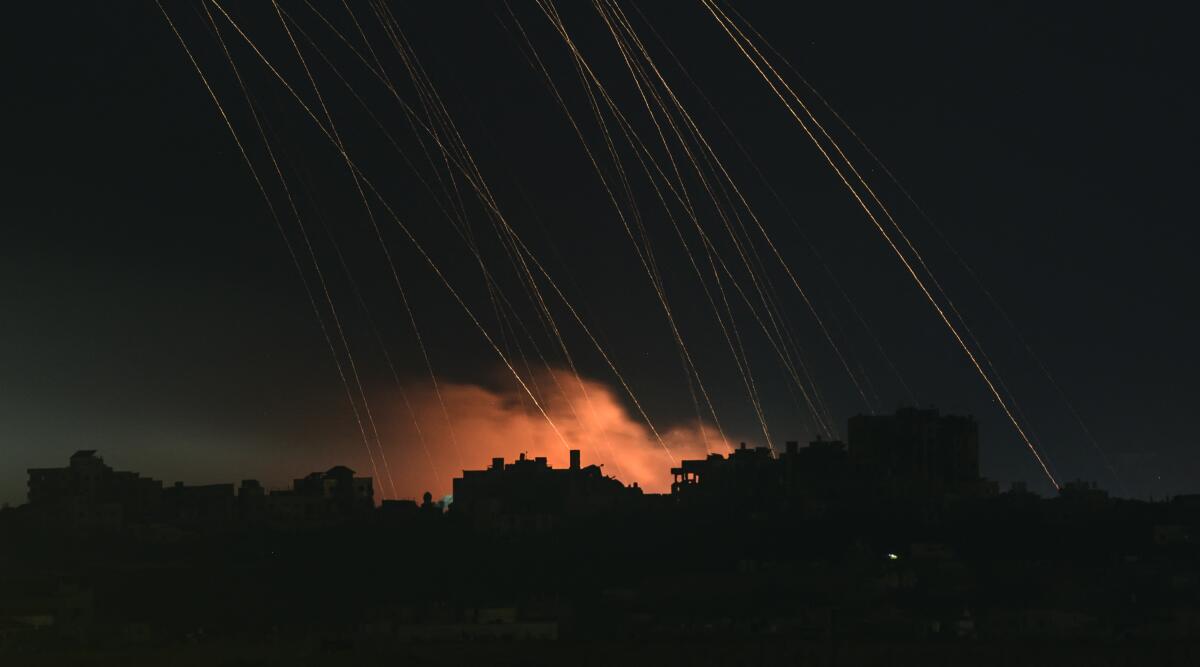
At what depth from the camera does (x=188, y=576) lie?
1907 inches

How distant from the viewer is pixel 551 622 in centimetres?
3656

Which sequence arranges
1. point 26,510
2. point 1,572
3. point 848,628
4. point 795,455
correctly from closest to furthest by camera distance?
1. point 848,628
2. point 1,572
3. point 26,510
4. point 795,455

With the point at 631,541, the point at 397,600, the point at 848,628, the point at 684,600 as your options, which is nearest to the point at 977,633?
the point at 848,628

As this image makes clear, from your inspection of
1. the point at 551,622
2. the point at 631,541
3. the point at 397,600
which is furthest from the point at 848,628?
the point at 631,541

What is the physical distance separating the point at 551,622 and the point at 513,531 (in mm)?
19602

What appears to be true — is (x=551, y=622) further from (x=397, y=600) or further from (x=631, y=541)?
(x=631, y=541)

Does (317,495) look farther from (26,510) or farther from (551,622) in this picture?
(551,622)

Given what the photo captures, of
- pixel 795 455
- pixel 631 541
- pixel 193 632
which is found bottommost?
pixel 193 632

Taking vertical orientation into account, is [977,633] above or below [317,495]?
below

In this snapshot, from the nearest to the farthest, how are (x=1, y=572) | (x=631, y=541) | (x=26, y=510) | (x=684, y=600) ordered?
(x=684, y=600), (x=1, y=572), (x=631, y=541), (x=26, y=510)

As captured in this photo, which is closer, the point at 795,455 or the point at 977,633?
the point at 977,633

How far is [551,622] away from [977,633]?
31.9 feet

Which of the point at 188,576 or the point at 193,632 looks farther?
the point at 188,576

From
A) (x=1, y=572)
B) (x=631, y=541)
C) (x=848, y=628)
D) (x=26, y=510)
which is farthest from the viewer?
(x=26, y=510)
